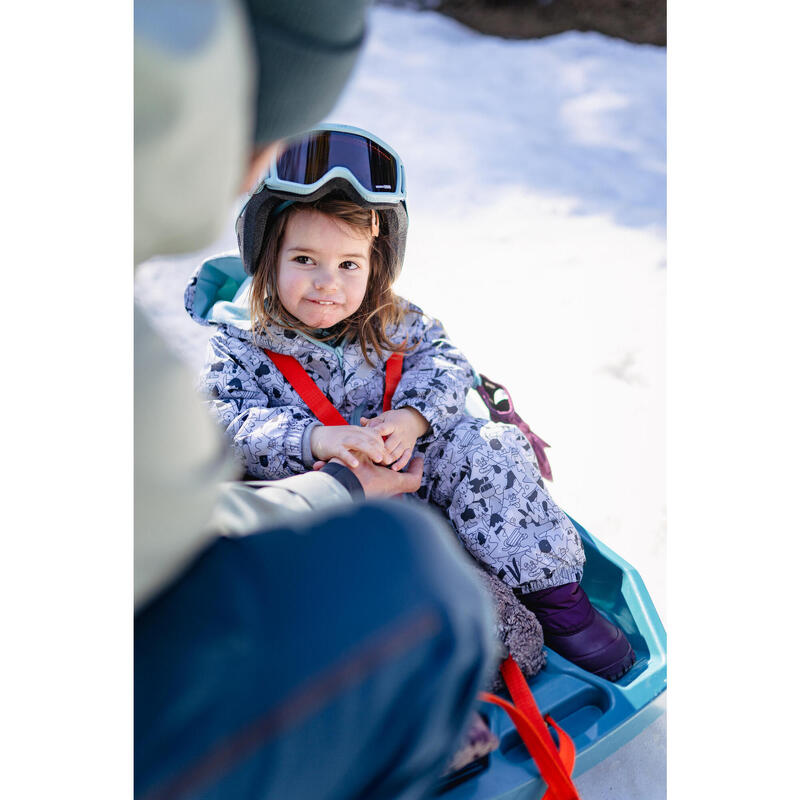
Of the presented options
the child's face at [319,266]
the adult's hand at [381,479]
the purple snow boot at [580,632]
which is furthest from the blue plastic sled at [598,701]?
the child's face at [319,266]

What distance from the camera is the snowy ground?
45.4 inches

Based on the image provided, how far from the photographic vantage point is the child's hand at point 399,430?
90 cm

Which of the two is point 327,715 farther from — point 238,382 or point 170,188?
point 238,382

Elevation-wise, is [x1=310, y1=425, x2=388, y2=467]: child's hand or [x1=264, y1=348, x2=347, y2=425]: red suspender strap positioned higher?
[x1=264, y1=348, x2=347, y2=425]: red suspender strap

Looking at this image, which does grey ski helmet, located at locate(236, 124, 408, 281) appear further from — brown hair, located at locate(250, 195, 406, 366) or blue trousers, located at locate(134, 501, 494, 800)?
blue trousers, located at locate(134, 501, 494, 800)

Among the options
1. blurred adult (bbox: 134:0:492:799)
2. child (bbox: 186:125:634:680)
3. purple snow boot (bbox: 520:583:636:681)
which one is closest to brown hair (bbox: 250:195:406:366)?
child (bbox: 186:125:634:680)

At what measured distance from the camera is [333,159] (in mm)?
893

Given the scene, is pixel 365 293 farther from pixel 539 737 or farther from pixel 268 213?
pixel 539 737

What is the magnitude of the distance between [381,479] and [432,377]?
183 millimetres

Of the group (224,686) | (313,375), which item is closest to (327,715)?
(224,686)

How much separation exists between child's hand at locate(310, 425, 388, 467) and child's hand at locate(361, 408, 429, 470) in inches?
0.8

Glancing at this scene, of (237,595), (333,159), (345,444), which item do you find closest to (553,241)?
(333,159)

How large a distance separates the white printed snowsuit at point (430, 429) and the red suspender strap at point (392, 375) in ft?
0.03
